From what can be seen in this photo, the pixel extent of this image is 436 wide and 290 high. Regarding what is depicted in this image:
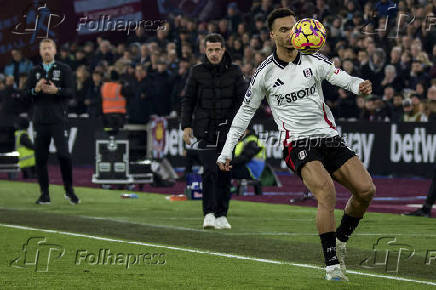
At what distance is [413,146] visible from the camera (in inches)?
884

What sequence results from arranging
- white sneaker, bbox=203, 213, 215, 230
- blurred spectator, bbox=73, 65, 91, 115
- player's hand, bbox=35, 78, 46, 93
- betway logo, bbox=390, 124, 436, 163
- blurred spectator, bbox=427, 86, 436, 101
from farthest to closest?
blurred spectator, bbox=73, 65, 91, 115
betway logo, bbox=390, 124, 436, 163
blurred spectator, bbox=427, 86, 436, 101
player's hand, bbox=35, 78, 46, 93
white sneaker, bbox=203, 213, 215, 230

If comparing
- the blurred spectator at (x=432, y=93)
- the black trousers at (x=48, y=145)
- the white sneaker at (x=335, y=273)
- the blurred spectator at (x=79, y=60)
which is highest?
the blurred spectator at (x=79, y=60)

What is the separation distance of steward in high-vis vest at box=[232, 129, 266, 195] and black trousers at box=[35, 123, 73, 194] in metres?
3.34

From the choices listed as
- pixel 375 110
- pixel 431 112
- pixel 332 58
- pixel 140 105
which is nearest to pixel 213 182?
pixel 140 105

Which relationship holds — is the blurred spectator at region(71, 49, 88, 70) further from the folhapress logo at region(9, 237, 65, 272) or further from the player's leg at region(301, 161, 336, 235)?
the player's leg at region(301, 161, 336, 235)

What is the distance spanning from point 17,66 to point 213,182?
1829cm

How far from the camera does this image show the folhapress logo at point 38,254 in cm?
970

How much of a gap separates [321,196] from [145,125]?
13768mm

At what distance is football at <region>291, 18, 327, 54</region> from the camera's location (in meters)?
8.98

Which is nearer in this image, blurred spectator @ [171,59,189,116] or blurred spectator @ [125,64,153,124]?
blurred spectator @ [125,64,153,124]

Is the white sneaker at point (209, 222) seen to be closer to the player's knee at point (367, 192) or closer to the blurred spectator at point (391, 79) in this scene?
the player's knee at point (367, 192)

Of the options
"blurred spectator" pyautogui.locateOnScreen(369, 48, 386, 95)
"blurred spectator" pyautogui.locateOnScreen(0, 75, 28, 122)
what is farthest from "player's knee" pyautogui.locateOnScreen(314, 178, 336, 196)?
Answer: "blurred spectator" pyautogui.locateOnScreen(0, 75, 28, 122)

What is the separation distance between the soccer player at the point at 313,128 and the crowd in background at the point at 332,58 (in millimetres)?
11150

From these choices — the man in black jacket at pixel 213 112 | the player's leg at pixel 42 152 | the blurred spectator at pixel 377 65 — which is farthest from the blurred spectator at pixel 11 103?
the man in black jacket at pixel 213 112
